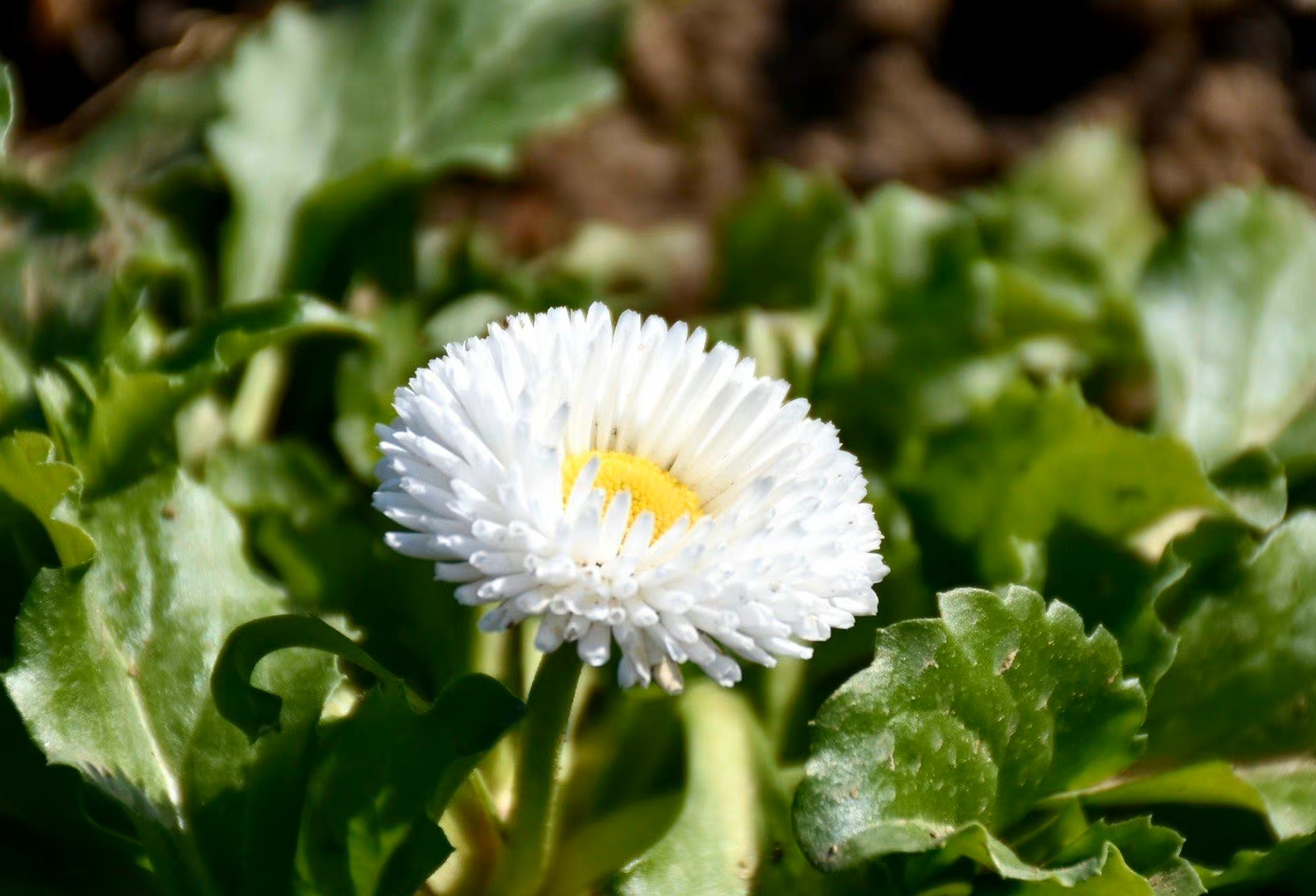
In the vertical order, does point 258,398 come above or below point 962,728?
above

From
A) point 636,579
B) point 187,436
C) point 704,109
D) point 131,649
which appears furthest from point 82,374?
point 704,109

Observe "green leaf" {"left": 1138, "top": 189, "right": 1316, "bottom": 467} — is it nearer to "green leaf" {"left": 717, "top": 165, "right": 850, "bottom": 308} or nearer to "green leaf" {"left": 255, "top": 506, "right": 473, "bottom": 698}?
"green leaf" {"left": 717, "top": 165, "right": 850, "bottom": 308}

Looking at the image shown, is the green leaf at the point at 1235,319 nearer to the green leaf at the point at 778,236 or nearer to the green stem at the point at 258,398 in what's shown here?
the green leaf at the point at 778,236

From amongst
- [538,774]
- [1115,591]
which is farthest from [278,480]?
[1115,591]

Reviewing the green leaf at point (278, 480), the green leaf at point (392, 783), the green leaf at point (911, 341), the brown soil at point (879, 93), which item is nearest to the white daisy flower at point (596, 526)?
the green leaf at point (392, 783)

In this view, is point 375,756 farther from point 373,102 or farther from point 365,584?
point 373,102
